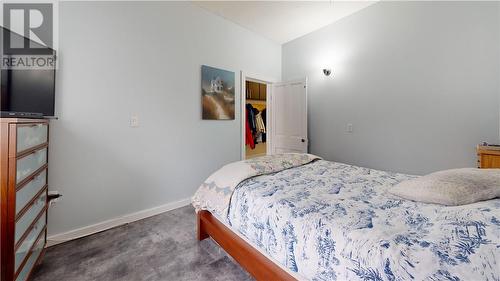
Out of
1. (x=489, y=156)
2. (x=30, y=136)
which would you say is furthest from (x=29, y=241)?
(x=489, y=156)

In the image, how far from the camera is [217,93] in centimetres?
291

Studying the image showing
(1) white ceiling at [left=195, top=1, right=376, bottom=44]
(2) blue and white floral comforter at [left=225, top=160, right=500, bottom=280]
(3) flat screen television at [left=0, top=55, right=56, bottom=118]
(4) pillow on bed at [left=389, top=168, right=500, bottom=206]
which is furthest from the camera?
(1) white ceiling at [left=195, top=1, right=376, bottom=44]

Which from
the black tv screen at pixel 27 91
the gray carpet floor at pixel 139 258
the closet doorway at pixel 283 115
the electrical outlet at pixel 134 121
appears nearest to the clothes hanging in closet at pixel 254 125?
the closet doorway at pixel 283 115

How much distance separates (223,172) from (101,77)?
5.20ft

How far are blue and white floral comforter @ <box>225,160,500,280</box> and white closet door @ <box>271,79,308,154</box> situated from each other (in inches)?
74.2

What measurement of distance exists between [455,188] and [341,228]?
0.71 metres

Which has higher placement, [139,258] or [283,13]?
[283,13]

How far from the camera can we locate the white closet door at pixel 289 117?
3262 millimetres

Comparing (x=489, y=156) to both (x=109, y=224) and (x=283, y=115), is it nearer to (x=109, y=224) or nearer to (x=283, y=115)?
(x=283, y=115)

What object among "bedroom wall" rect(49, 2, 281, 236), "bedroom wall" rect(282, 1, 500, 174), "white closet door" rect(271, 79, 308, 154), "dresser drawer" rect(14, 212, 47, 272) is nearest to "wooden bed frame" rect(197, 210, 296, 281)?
"bedroom wall" rect(49, 2, 281, 236)

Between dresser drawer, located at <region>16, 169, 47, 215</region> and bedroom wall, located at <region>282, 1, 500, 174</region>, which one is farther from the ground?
bedroom wall, located at <region>282, 1, 500, 174</region>

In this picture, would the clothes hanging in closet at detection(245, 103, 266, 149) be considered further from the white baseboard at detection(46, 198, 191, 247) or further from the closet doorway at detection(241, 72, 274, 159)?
the white baseboard at detection(46, 198, 191, 247)

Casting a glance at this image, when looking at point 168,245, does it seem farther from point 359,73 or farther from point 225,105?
point 359,73

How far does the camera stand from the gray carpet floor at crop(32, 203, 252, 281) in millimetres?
1425
